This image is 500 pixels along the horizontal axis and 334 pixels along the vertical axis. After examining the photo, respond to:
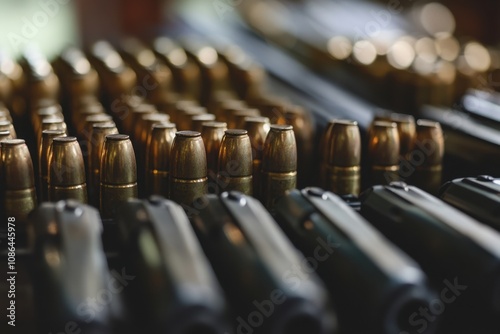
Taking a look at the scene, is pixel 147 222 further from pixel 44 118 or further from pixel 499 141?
pixel 499 141

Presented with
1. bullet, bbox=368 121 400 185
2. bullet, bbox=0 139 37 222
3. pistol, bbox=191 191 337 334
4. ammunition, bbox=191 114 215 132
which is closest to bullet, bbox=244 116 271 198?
ammunition, bbox=191 114 215 132

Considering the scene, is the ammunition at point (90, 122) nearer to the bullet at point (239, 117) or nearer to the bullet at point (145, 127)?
Result: the bullet at point (145, 127)

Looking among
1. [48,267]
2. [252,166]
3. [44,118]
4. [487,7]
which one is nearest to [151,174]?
[252,166]

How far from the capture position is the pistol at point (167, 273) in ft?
2.44

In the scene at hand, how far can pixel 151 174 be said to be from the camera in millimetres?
1268

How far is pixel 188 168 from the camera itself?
1.17m

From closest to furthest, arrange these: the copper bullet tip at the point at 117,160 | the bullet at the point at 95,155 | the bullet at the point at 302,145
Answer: the copper bullet tip at the point at 117,160
the bullet at the point at 95,155
the bullet at the point at 302,145

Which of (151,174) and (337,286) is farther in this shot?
(151,174)

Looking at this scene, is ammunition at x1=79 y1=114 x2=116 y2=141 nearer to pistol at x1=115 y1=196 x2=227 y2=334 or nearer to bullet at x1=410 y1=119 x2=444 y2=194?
pistol at x1=115 y1=196 x2=227 y2=334

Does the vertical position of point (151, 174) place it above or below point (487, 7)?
below

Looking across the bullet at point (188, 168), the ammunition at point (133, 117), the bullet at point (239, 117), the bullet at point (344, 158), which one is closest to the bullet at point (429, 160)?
the bullet at point (344, 158)

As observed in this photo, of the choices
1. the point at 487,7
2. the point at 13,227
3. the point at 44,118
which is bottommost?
the point at 13,227

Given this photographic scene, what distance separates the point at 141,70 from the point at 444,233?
1285 mm

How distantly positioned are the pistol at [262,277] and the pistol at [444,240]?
8.1 inches
